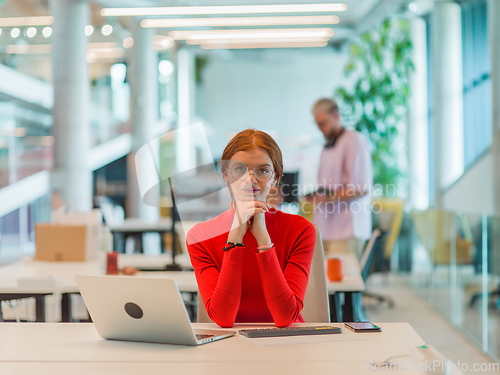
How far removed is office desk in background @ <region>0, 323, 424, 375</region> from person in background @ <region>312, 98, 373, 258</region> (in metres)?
1.90

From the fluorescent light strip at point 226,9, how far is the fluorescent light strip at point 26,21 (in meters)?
0.86

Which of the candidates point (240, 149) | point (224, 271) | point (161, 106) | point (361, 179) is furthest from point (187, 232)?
point (161, 106)

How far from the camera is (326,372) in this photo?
1047 millimetres

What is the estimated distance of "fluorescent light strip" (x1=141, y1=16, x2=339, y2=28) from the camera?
7.05 metres

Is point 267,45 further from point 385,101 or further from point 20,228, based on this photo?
point 20,228

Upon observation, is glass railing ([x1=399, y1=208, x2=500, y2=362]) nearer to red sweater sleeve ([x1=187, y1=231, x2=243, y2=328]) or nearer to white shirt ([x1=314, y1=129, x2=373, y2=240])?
white shirt ([x1=314, y1=129, x2=373, y2=240])

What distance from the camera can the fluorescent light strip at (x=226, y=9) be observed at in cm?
661

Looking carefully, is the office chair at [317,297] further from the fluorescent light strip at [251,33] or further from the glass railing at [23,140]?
the fluorescent light strip at [251,33]

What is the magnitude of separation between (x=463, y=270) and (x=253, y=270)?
2.68 meters

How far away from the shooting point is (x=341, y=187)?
3283 millimetres

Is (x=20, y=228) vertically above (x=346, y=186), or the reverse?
(x=346, y=186)

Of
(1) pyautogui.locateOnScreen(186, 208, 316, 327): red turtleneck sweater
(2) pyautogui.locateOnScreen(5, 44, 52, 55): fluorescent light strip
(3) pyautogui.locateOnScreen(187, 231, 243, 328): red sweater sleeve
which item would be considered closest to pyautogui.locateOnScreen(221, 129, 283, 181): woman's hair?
(1) pyautogui.locateOnScreen(186, 208, 316, 327): red turtleneck sweater

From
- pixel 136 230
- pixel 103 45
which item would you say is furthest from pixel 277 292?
pixel 103 45

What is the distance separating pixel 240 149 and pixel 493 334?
2.43 meters
